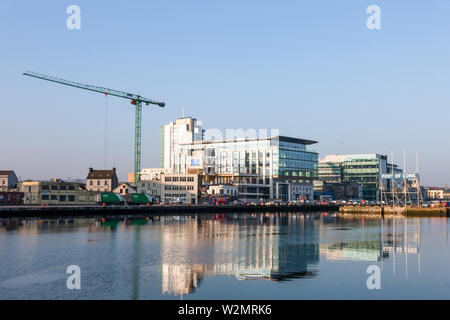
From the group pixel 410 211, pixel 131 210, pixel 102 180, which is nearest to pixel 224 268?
pixel 131 210

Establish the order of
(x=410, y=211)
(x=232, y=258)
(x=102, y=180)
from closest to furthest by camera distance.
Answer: (x=232, y=258) < (x=410, y=211) < (x=102, y=180)

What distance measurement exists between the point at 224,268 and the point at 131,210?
111175mm

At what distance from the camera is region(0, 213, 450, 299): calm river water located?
106 ft

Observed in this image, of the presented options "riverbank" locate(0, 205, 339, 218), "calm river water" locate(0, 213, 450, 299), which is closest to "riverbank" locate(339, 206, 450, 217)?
"riverbank" locate(0, 205, 339, 218)

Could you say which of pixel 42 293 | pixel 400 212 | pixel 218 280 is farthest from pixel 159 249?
pixel 400 212

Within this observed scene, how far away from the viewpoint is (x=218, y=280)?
36.1 meters

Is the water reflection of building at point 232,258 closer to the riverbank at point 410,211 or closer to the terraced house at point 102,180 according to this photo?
the riverbank at point 410,211

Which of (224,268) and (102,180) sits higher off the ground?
(102,180)

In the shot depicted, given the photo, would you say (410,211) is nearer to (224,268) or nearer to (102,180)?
(102,180)

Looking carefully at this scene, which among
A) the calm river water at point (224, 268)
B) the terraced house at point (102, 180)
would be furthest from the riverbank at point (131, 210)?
the calm river water at point (224, 268)

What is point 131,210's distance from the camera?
148375mm

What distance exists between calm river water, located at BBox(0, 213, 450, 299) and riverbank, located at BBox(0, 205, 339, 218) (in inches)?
2405

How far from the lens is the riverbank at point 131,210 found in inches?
4852

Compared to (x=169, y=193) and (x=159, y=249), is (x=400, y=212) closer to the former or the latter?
(x=169, y=193)
